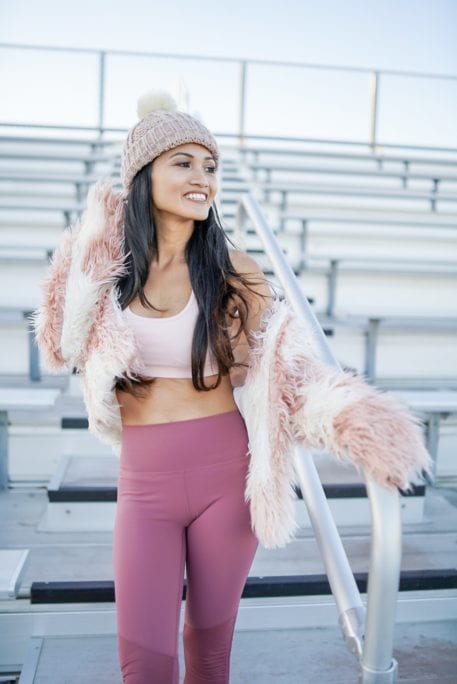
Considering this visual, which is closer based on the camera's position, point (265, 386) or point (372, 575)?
point (372, 575)

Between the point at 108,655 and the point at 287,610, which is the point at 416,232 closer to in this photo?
the point at 287,610

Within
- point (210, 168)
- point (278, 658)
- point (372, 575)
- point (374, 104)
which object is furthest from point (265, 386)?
point (374, 104)

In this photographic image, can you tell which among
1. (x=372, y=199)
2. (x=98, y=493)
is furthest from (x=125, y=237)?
(x=372, y=199)

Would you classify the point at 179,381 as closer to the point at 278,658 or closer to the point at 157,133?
the point at 157,133

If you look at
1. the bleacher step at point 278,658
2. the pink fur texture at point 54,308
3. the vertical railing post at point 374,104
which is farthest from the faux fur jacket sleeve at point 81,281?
the vertical railing post at point 374,104

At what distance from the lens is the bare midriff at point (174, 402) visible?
114 cm

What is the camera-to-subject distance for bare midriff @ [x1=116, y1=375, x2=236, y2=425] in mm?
1140

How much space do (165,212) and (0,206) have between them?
275 centimetres

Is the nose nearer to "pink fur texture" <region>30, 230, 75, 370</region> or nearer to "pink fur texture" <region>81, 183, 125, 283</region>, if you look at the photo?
"pink fur texture" <region>81, 183, 125, 283</region>

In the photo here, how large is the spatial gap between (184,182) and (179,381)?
391mm

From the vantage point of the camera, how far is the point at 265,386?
3.54 ft

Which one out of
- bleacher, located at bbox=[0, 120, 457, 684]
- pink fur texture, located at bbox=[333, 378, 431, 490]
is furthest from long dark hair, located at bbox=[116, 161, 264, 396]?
bleacher, located at bbox=[0, 120, 457, 684]

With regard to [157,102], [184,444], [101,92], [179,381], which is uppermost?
[101,92]

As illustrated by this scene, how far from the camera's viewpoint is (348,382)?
946 millimetres
